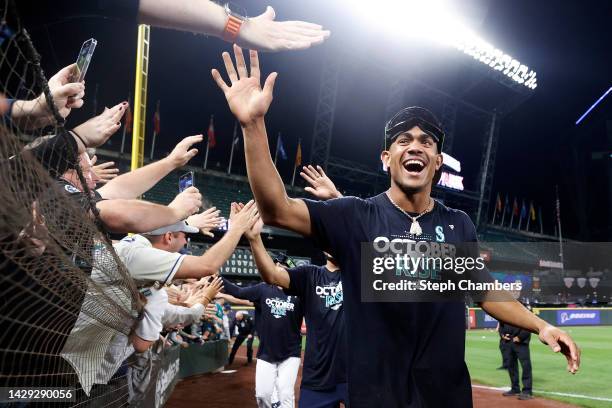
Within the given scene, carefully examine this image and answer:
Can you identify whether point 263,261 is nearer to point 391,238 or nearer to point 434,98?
point 391,238

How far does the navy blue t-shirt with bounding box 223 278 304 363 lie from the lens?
7.43 m

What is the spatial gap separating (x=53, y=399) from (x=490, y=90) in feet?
132

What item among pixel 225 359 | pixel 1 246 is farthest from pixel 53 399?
pixel 225 359

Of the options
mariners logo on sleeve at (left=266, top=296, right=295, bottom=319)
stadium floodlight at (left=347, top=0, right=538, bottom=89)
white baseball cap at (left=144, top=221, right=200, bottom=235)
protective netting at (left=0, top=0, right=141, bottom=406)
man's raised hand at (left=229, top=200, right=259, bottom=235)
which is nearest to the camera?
protective netting at (left=0, top=0, right=141, bottom=406)

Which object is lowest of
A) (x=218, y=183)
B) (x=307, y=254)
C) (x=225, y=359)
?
(x=225, y=359)

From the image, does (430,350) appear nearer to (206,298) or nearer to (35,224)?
(35,224)

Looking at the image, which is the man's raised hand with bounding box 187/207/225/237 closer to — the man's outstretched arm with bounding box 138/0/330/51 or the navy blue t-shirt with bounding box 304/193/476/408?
the navy blue t-shirt with bounding box 304/193/476/408

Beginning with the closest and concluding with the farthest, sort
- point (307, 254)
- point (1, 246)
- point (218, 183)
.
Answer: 1. point (1, 246)
2. point (218, 183)
3. point (307, 254)

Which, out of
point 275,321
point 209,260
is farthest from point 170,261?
point 275,321

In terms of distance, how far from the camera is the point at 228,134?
36469mm

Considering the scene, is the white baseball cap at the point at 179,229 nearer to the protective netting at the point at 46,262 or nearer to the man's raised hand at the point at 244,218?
the man's raised hand at the point at 244,218

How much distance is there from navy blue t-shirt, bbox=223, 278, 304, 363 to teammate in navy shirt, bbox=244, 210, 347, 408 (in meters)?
2.16

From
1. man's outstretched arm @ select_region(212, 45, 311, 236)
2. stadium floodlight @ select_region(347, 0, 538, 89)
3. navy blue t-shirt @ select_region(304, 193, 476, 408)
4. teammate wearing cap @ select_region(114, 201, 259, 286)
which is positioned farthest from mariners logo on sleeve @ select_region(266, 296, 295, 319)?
stadium floodlight @ select_region(347, 0, 538, 89)

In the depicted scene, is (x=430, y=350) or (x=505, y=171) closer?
(x=430, y=350)
